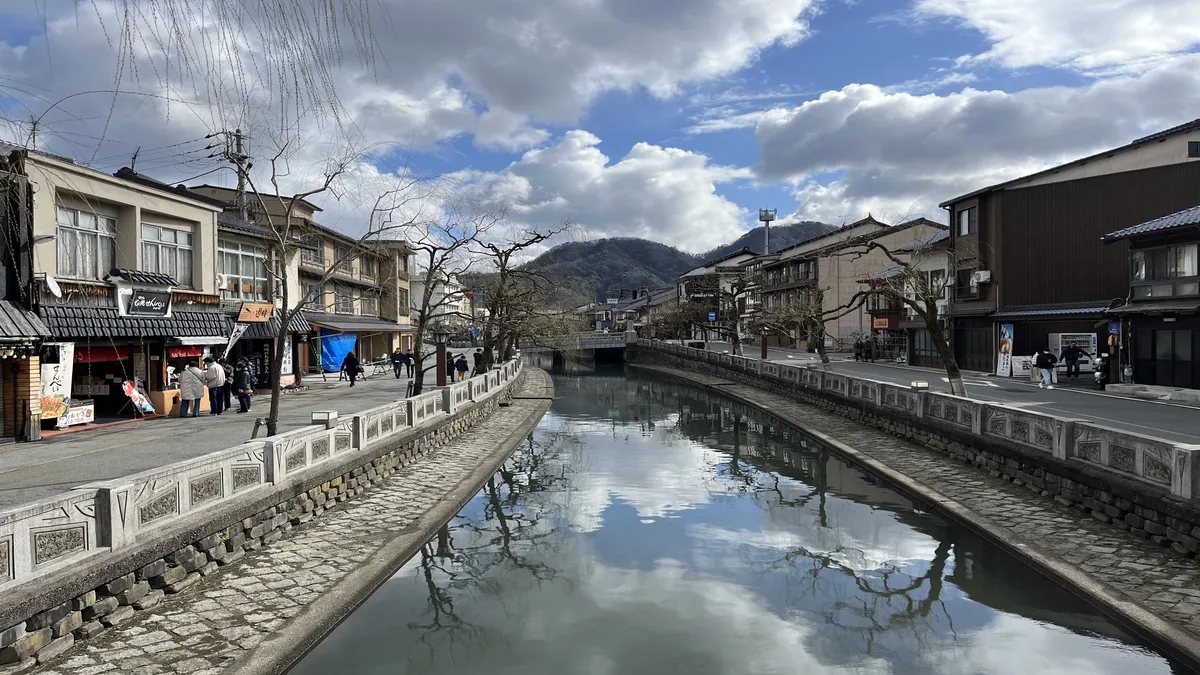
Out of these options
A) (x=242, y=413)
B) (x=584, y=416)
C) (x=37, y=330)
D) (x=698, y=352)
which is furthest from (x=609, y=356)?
(x=37, y=330)

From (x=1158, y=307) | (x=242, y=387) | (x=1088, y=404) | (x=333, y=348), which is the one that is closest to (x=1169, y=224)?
(x=1158, y=307)

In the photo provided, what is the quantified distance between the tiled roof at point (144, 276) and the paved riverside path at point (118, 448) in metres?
3.67

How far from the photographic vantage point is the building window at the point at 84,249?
15.9 m

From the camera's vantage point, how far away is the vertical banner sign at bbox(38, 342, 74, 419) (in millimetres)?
15500

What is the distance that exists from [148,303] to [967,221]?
36142 mm

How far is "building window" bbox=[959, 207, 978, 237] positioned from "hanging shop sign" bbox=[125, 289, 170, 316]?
35155mm

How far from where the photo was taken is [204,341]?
66.7ft

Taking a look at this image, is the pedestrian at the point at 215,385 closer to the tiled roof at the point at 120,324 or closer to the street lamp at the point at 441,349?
the tiled roof at the point at 120,324

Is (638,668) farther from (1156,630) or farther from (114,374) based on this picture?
(114,374)

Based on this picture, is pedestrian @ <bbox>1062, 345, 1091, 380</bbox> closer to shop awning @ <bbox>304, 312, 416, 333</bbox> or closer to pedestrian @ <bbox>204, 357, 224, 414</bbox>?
pedestrian @ <bbox>204, 357, 224, 414</bbox>

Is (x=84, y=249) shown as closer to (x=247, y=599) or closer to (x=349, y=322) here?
(x=247, y=599)

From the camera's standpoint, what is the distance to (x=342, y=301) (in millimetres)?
40312

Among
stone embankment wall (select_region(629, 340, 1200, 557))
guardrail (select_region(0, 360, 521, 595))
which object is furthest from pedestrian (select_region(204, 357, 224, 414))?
stone embankment wall (select_region(629, 340, 1200, 557))

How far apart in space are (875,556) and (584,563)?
4777 millimetres
